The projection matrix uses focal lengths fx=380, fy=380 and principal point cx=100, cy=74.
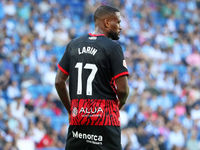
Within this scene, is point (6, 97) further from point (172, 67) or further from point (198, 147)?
point (172, 67)

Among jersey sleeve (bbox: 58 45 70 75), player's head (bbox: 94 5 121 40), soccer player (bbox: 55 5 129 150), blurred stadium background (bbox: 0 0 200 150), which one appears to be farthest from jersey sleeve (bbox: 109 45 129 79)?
blurred stadium background (bbox: 0 0 200 150)

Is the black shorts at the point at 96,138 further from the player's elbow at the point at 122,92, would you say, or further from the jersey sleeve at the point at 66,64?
the jersey sleeve at the point at 66,64

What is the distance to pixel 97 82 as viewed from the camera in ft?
12.1

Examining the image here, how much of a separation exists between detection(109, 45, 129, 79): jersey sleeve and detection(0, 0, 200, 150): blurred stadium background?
21.5 feet

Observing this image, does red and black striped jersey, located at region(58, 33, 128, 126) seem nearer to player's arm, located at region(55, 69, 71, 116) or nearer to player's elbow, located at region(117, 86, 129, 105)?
player's elbow, located at region(117, 86, 129, 105)

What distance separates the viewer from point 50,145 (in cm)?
1051

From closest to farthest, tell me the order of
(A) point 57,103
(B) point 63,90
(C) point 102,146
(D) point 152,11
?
(C) point 102,146
(B) point 63,90
(A) point 57,103
(D) point 152,11

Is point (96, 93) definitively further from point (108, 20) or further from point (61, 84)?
point (108, 20)

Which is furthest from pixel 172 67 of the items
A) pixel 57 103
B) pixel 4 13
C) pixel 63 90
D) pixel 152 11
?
pixel 63 90

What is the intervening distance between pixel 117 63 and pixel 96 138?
75 centimetres

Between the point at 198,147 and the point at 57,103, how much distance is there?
4884mm

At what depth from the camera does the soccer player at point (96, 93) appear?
3.66m

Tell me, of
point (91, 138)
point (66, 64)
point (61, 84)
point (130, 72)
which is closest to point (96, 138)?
point (91, 138)

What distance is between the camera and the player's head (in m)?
3.88
